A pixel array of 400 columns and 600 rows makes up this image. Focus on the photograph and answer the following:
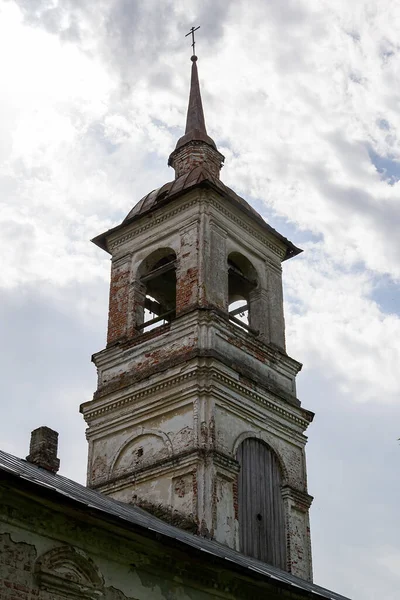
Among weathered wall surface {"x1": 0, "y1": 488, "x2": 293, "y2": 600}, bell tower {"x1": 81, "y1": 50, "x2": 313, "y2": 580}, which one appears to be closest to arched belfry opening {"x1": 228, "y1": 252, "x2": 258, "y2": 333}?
bell tower {"x1": 81, "y1": 50, "x2": 313, "y2": 580}

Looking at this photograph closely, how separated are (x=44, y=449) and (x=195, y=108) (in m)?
11.6

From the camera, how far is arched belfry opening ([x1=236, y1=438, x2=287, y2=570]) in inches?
602

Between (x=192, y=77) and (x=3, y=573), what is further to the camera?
(x=192, y=77)

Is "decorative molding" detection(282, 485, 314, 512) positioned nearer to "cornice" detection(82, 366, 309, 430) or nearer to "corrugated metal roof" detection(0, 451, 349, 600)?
"cornice" detection(82, 366, 309, 430)

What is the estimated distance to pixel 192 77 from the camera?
22906 millimetres

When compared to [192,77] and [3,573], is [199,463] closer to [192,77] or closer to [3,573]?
[3,573]

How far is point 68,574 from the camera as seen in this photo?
374 inches

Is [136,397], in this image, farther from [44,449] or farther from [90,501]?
[90,501]

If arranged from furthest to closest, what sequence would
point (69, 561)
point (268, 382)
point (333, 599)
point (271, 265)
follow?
point (271, 265) → point (268, 382) → point (333, 599) → point (69, 561)

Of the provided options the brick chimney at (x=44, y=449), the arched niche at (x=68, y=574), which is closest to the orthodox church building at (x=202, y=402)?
the brick chimney at (x=44, y=449)

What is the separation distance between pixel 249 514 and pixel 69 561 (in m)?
6.31

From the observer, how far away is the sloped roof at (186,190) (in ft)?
60.2

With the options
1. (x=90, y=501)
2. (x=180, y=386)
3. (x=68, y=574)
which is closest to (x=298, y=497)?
(x=180, y=386)

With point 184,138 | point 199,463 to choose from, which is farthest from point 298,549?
point 184,138
